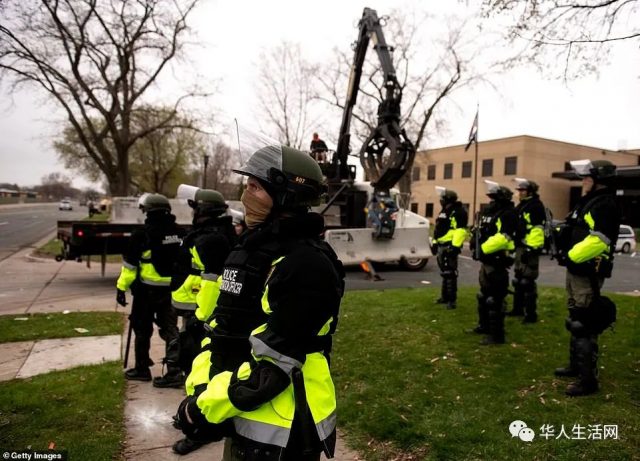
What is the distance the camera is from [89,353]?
599 centimetres

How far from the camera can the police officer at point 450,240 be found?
8125 millimetres

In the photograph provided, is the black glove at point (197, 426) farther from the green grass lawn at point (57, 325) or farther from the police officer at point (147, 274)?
the green grass lawn at point (57, 325)

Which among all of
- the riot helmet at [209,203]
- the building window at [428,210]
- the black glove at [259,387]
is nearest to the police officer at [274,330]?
the black glove at [259,387]

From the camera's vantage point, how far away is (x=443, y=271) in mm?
8328

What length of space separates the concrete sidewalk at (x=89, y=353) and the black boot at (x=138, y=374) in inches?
2.3

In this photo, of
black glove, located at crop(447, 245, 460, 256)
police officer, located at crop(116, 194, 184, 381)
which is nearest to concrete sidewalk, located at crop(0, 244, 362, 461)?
police officer, located at crop(116, 194, 184, 381)

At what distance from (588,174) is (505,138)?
42.4 meters

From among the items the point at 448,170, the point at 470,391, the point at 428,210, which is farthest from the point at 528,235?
the point at 428,210

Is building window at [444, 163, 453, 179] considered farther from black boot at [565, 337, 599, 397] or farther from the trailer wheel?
black boot at [565, 337, 599, 397]

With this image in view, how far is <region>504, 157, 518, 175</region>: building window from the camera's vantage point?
42469mm

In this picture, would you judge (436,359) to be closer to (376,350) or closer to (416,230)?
(376,350)

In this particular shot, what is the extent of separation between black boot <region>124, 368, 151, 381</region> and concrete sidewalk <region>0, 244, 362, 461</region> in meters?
0.06

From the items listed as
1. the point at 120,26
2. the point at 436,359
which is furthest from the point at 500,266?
the point at 120,26

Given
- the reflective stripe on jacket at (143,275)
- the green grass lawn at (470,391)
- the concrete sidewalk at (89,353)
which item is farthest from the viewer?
the reflective stripe on jacket at (143,275)
